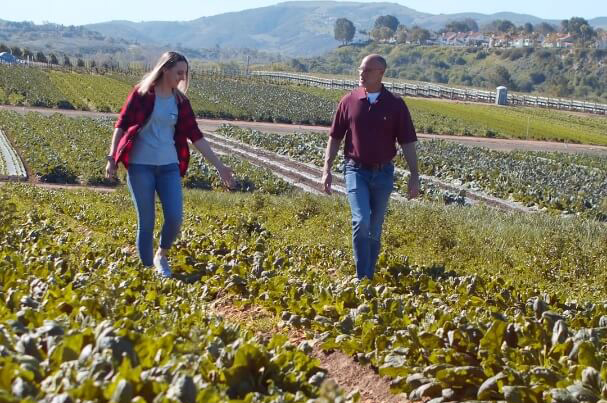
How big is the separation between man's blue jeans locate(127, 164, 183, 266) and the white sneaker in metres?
0.10

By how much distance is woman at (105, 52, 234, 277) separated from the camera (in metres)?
7.05

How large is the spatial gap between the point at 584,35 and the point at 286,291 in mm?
187518

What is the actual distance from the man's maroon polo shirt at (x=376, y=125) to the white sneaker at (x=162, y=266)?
1.77 metres

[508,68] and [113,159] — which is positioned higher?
[113,159]

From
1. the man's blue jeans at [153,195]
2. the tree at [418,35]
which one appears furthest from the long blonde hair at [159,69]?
the tree at [418,35]

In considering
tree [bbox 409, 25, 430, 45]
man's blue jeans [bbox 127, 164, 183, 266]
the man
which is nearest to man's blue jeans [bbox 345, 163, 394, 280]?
the man

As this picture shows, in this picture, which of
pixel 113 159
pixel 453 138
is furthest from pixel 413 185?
pixel 453 138

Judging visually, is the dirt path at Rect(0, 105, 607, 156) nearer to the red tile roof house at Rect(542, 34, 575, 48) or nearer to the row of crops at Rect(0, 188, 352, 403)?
→ the row of crops at Rect(0, 188, 352, 403)

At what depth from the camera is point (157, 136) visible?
7.17 m

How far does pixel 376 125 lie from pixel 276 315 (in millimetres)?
1822

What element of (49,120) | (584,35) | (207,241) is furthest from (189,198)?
(584,35)

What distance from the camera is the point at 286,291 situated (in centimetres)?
679

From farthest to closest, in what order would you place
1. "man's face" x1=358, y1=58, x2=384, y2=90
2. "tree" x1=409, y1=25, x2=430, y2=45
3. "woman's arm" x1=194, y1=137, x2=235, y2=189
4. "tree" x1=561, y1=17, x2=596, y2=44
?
"tree" x1=409, y1=25, x2=430, y2=45 < "tree" x1=561, y1=17, x2=596, y2=44 < "woman's arm" x1=194, y1=137, x2=235, y2=189 < "man's face" x1=358, y1=58, x2=384, y2=90

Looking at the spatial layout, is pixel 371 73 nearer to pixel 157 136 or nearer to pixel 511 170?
pixel 157 136
